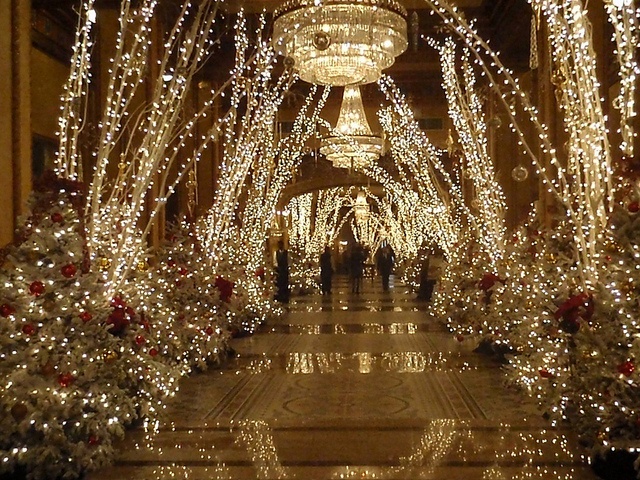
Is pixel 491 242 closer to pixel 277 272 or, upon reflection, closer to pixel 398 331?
pixel 398 331

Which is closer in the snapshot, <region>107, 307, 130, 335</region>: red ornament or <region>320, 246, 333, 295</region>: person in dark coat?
<region>107, 307, 130, 335</region>: red ornament

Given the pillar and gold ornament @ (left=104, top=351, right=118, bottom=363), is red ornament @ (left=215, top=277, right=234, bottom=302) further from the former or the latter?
gold ornament @ (left=104, top=351, right=118, bottom=363)

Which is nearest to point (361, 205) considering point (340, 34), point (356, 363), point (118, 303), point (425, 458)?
point (356, 363)

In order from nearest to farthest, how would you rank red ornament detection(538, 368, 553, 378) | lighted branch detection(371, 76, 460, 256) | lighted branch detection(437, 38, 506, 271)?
red ornament detection(538, 368, 553, 378) → lighted branch detection(437, 38, 506, 271) → lighted branch detection(371, 76, 460, 256)

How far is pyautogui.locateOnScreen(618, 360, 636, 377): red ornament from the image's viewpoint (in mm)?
3602

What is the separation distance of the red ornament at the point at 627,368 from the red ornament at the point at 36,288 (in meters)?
2.98

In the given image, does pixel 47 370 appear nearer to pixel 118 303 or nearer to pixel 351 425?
pixel 118 303

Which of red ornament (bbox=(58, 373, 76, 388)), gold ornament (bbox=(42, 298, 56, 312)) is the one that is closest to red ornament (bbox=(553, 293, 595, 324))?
red ornament (bbox=(58, 373, 76, 388))

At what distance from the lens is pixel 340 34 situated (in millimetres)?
6211

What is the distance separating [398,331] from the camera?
10148 mm

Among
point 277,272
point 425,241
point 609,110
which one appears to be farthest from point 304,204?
point 609,110

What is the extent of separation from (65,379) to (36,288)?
50cm

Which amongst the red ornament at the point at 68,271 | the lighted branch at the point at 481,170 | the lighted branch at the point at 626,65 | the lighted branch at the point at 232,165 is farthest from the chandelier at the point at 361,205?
the red ornament at the point at 68,271

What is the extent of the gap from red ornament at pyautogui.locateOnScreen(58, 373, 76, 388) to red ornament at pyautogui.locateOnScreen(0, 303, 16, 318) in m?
0.41
